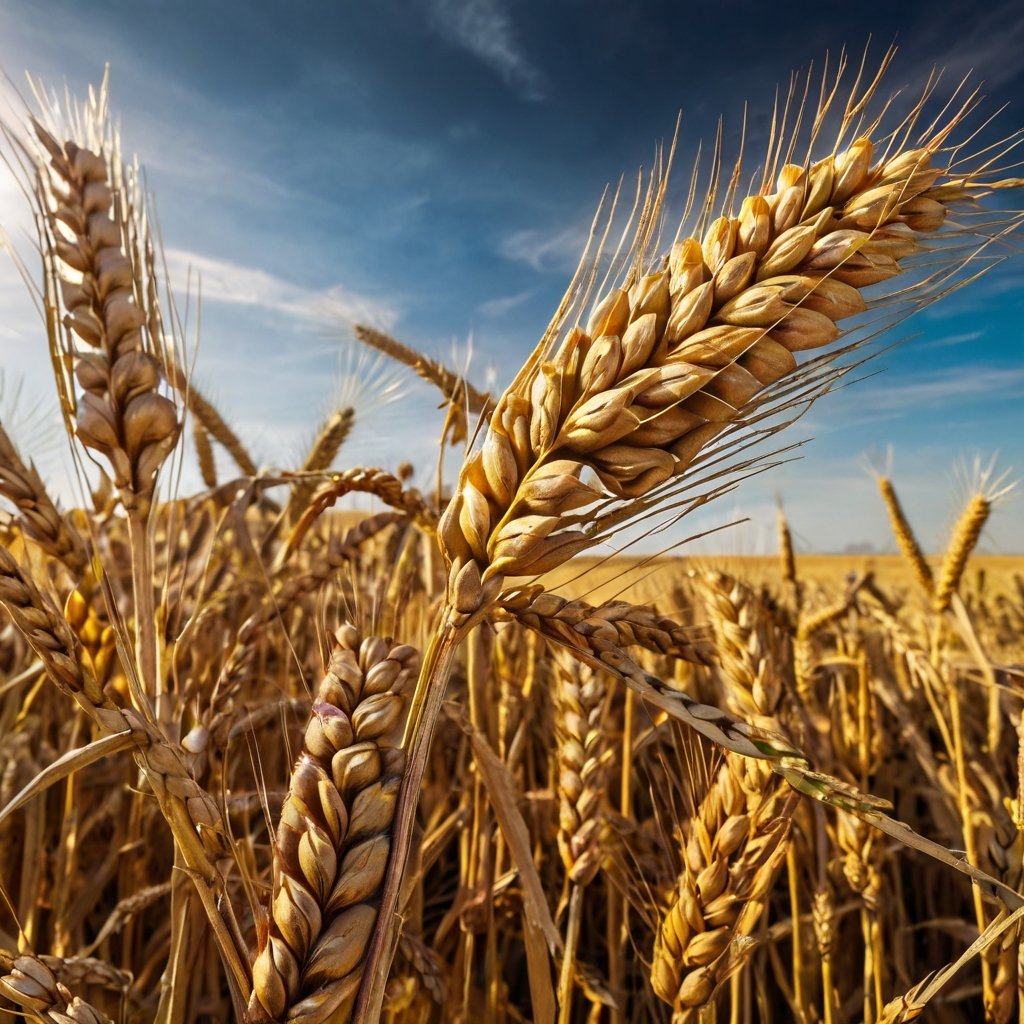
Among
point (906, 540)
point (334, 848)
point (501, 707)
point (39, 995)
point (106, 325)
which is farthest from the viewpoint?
point (906, 540)

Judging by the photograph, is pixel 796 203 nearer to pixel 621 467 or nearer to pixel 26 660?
pixel 621 467

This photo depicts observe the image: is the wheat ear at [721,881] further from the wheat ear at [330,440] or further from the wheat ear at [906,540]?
the wheat ear at [330,440]

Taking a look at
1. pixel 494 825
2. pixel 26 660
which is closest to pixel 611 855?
A: pixel 494 825

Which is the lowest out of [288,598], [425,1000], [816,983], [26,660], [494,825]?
[816,983]

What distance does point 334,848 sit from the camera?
0.66 meters

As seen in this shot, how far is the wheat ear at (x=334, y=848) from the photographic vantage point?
0.62 metres

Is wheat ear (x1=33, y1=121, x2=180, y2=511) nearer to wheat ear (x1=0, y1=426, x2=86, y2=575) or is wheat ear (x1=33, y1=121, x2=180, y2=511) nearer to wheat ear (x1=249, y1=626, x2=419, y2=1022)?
wheat ear (x1=0, y1=426, x2=86, y2=575)

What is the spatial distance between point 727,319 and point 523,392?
0.82ft

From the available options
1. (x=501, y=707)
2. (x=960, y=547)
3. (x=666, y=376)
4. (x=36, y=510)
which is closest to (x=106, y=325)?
(x=36, y=510)

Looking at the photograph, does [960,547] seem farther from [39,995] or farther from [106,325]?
[39,995]

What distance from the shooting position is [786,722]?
146cm

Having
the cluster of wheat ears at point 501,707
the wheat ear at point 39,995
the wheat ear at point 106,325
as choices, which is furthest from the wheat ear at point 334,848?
the wheat ear at point 106,325

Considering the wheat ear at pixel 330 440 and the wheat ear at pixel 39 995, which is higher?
the wheat ear at pixel 330 440

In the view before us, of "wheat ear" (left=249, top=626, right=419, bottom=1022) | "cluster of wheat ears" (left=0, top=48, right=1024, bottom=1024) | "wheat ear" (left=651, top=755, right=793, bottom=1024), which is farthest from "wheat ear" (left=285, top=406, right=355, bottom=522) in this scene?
"wheat ear" (left=249, top=626, right=419, bottom=1022)
